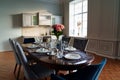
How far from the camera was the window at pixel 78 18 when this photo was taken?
5.90 m

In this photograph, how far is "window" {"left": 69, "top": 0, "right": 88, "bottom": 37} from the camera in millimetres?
5896

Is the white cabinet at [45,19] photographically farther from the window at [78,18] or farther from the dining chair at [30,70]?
the dining chair at [30,70]

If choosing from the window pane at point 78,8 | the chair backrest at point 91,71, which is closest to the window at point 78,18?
the window pane at point 78,8

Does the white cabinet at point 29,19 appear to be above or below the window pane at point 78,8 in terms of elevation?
below

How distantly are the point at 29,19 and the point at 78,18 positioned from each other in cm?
238

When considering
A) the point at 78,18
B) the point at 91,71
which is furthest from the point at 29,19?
the point at 91,71

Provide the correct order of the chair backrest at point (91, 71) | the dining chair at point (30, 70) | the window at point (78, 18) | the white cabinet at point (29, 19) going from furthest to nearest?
1. the window at point (78, 18)
2. the white cabinet at point (29, 19)
3. the dining chair at point (30, 70)
4. the chair backrest at point (91, 71)

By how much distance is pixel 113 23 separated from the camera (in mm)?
4273

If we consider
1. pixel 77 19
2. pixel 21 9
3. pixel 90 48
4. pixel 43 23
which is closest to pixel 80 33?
pixel 77 19

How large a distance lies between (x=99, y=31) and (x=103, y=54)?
2.87 ft

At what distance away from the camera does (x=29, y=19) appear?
5.85m

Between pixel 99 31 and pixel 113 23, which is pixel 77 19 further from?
pixel 113 23

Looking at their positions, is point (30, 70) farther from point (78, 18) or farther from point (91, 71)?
point (78, 18)

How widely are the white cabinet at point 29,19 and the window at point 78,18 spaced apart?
1.85 metres
